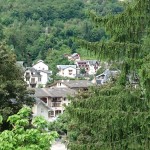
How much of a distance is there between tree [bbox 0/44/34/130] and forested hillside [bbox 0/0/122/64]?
62.1m

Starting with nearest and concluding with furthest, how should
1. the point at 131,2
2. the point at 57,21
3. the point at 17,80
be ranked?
the point at 131,2
the point at 17,80
the point at 57,21

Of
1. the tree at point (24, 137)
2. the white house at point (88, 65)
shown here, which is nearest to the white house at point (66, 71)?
the white house at point (88, 65)

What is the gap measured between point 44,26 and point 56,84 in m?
64.8

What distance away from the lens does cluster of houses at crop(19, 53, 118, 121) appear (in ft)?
121

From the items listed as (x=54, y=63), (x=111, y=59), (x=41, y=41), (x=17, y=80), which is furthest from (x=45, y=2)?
(x=111, y=59)

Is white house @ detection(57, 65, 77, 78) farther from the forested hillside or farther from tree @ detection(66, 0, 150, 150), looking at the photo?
tree @ detection(66, 0, 150, 150)

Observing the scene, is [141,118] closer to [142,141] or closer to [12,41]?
[142,141]

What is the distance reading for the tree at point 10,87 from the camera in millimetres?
17422

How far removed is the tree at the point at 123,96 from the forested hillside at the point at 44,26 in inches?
2757

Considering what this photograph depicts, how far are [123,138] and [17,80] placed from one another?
8311 mm

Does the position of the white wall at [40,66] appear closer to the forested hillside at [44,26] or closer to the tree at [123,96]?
the forested hillside at [44,26]

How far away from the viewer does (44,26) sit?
379 ft

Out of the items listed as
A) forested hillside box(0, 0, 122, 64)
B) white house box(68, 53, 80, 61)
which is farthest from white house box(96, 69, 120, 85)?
white house box(68, 53, 80, 61)

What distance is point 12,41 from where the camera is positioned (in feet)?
288
